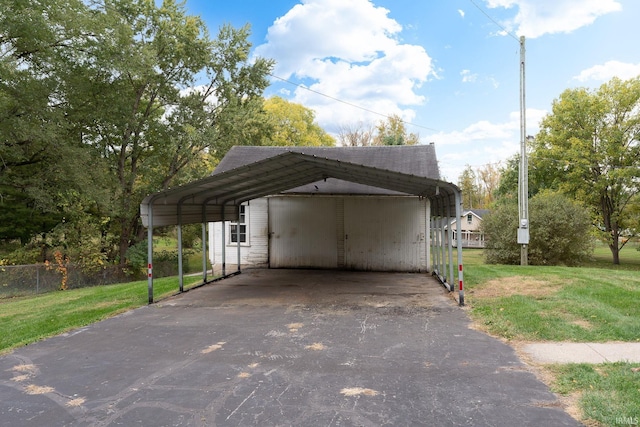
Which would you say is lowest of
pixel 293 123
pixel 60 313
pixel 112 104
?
pixel 60 313

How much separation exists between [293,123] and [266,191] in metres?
26.4

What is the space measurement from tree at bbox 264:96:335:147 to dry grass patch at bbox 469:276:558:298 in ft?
86.8

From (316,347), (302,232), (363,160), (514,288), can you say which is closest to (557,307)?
(514,288)

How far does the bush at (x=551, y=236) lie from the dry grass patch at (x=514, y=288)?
9.00 metres

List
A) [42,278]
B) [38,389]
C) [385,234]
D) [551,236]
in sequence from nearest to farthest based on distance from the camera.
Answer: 1. [38,389]
2. [385,234]
3. [42,278]
4. [551,236]

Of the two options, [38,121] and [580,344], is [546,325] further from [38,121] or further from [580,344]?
[38,121]

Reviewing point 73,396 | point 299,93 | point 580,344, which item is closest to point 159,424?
Answer: point 73,396

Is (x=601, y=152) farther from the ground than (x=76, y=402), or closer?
farther from the ground

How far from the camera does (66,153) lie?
1584 cm

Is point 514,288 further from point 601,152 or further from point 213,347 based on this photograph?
point 601,152

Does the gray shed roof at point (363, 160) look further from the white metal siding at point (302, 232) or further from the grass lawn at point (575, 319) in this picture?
the grass lawn at point (575, 319)

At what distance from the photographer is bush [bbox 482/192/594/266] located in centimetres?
1781

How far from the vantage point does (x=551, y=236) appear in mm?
17938

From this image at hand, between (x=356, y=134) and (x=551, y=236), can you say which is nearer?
(x=551, y=236)
